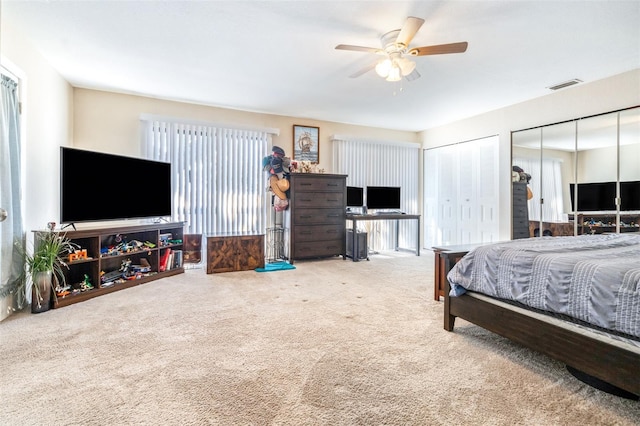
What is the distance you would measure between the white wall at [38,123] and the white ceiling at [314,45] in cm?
14

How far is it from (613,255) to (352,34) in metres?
2.52

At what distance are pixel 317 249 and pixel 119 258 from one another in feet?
8.86

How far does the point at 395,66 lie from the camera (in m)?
2.85

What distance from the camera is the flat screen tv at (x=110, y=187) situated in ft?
10.3

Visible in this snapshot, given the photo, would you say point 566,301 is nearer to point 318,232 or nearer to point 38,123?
point 318,232

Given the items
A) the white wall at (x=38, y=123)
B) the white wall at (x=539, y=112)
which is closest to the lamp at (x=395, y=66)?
the white wall at (x=539, y=112)

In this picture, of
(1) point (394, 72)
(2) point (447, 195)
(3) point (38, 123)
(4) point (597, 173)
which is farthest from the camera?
(2) point (447, 195)

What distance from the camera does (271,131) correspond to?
17.5 ft

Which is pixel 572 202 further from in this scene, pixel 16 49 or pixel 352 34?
pixel 16 49

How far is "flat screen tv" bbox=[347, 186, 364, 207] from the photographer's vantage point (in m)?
5.72

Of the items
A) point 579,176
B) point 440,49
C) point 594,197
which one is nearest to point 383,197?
point 579,176

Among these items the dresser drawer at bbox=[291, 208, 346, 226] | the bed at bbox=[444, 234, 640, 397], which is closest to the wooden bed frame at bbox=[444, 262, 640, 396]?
the bed at bbox=[444, 234, 640, 397]

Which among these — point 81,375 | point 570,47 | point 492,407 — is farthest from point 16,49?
point 570,47

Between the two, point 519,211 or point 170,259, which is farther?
point 519,211
